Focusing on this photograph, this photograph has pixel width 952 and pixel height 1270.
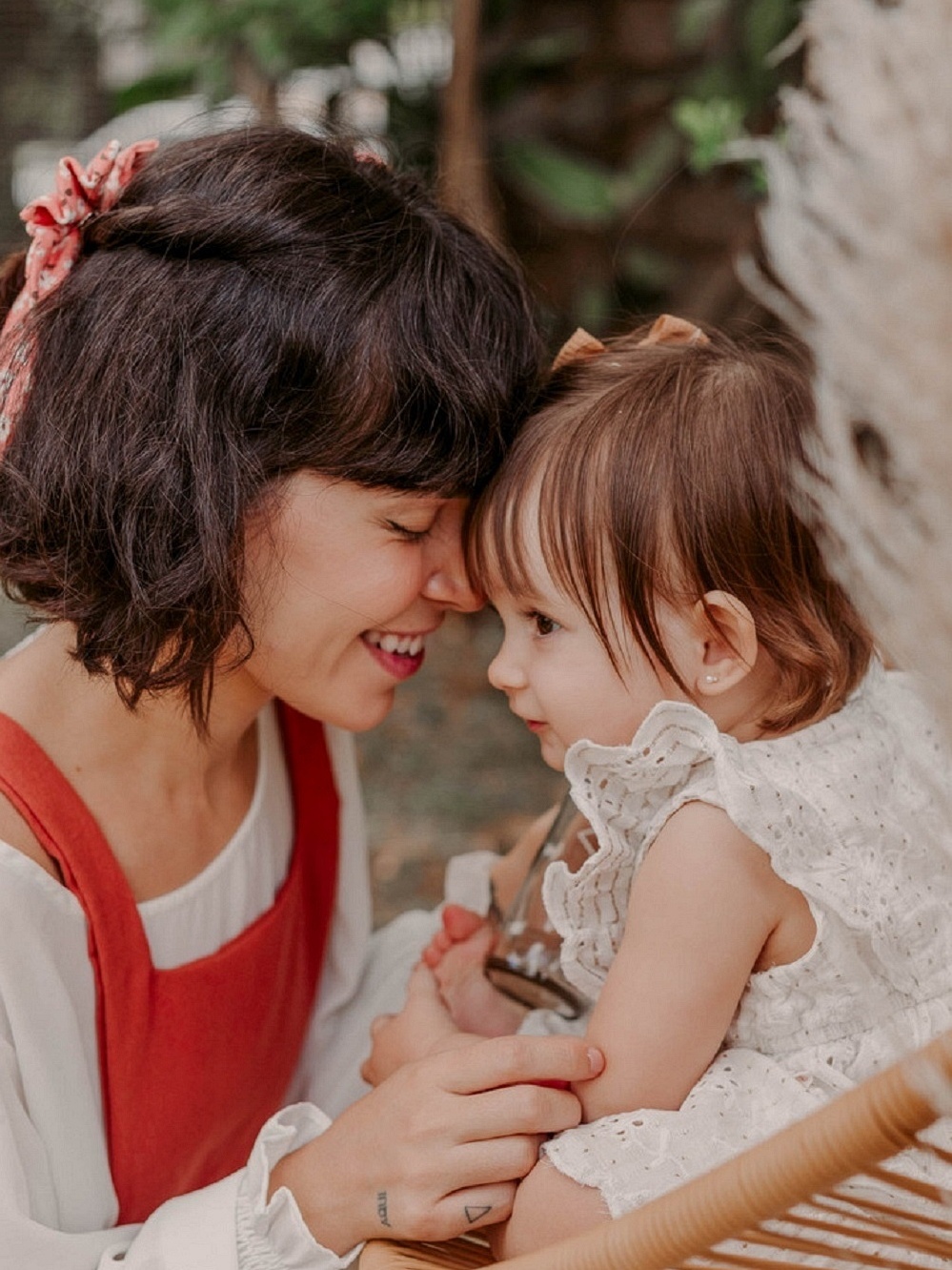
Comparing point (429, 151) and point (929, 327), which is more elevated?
point (929, 327)

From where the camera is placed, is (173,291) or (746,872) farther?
(173,291)

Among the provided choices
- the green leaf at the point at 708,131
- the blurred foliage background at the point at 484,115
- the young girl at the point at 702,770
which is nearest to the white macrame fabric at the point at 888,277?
the young girl at the point at 702,770

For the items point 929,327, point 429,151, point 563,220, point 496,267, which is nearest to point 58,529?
point 496,267

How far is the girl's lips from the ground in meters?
1.61

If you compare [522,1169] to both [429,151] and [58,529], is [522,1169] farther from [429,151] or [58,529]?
[429,151]

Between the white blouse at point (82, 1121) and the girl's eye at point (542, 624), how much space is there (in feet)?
1.41

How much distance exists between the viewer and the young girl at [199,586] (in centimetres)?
106

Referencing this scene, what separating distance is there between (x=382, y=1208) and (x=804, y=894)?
0.38 meters

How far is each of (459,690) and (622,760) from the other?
272 centimetres

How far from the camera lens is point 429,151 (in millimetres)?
3414

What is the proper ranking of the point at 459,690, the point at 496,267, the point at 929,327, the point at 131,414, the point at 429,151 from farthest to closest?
the point at 459,690 → the point at 429,151 → the point at 496,267 → the point at 131,414 → the point at 929,327

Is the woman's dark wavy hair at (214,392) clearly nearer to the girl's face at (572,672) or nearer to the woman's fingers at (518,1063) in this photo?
the girl's face at (572,672)

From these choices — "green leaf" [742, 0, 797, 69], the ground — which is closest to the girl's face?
the ground

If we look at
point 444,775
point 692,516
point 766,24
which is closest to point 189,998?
point 692,516
